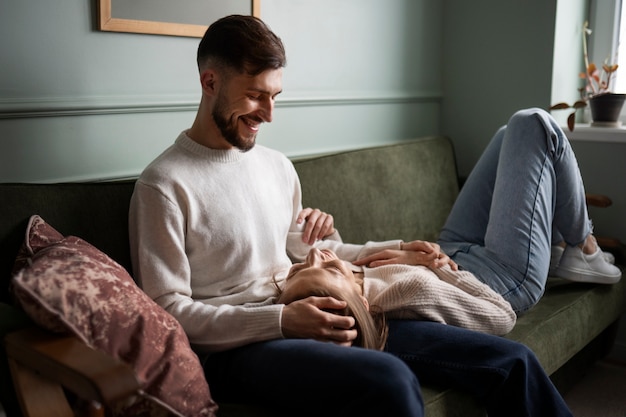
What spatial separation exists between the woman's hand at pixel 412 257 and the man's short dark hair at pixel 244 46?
63 cm

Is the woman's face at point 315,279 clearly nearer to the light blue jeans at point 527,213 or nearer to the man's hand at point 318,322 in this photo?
the man's hand at point 318,322

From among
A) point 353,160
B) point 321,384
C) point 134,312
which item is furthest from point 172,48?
point 321,384

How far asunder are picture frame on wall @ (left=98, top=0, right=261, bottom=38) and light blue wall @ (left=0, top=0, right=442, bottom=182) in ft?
0.10

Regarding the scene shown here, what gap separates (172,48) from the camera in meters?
2.15

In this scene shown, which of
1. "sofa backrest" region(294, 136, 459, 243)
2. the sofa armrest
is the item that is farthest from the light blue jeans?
the sofa armrest

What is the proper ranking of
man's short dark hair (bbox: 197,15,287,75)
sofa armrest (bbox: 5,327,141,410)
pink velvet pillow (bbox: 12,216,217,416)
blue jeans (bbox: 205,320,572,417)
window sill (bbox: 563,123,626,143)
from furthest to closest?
window sill (bbox: 563,123,626,143)
man's short dark hair (bbox: 197,15,287,75)
blue jeans (bbox: 205,320,572,417)
pink velvet pillow (bbox: 12,216,217,416)
sofa armrest (bbox: 5,327,141,410)

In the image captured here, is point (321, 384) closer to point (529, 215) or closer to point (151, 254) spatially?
point (151, 254)

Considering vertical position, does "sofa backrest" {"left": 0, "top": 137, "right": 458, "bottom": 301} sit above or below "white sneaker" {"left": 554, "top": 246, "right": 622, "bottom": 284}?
above

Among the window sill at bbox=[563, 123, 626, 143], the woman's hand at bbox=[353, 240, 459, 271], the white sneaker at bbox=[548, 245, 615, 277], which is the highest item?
the window sill at bbox=[563, 123, 626, 143]

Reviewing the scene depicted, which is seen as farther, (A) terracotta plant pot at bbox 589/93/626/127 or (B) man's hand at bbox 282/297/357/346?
(A) terracotta plant pot at bbox 589/93/626/127

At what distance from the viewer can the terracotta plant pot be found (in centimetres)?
290

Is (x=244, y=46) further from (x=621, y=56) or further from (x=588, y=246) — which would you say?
(x=621, y=56)

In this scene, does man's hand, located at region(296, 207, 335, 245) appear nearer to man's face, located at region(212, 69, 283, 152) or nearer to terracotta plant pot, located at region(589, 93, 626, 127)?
man's face, located at region(212, 69, 283, 152)

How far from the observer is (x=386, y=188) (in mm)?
2592
